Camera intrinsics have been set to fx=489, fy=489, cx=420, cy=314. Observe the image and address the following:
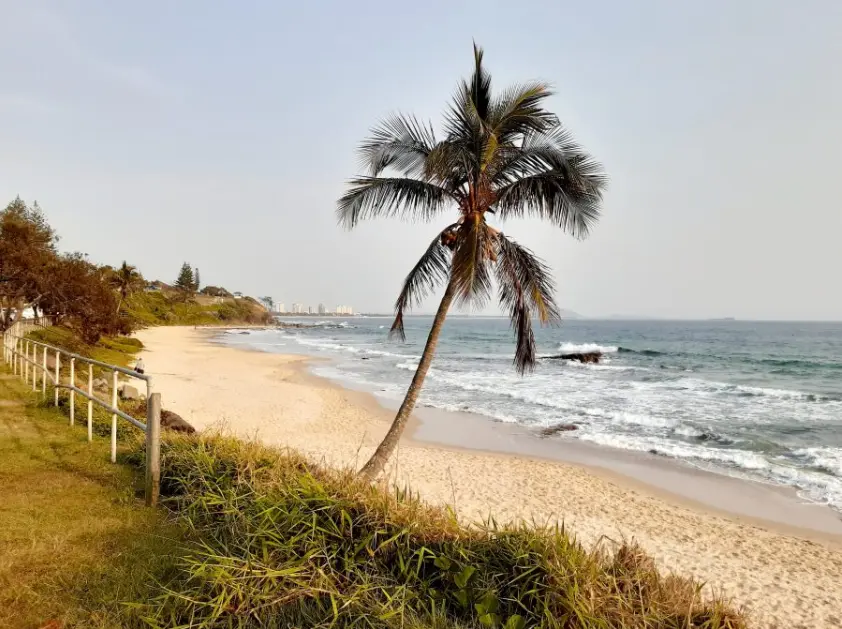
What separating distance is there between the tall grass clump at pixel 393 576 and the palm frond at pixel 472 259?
346cm

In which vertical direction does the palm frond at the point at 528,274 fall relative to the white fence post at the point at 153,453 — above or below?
above

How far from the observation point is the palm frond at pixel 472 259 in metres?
6.87

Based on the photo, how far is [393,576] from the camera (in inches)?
136

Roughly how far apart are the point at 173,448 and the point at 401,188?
16.8 ft

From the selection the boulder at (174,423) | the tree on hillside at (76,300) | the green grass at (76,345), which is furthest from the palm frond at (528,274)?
the tree on hillside at (76,300)

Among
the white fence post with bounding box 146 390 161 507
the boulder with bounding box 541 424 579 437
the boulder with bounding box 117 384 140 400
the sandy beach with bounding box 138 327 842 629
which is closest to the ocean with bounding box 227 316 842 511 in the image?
the boulder with bounding box 541 424 579 437

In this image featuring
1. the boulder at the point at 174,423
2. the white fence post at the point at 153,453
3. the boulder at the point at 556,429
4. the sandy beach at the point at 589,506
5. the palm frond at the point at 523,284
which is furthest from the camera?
the boulder at the point at 556,429

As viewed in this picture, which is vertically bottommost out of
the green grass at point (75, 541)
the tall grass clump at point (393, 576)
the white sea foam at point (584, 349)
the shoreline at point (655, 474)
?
the shoreline at point (655, 474)

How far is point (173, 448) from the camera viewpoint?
562 centimetres

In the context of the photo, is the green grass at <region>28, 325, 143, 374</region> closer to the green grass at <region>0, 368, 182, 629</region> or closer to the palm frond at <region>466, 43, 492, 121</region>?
the green grass at <region>0, 368, 182, 629</region>

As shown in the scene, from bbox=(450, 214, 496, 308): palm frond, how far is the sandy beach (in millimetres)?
2699

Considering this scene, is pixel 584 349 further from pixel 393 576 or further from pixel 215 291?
pixel 215 291

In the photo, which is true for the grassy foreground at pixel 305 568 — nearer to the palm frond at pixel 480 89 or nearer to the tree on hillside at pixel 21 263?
the palm frond at pixel 480 89

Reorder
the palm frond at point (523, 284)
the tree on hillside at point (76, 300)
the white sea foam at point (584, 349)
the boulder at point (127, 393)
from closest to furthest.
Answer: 1. the palm frond at point (523, 284)
2. the boulder at point (127, 393)
3. the tree on hillside at point (76, 300)
4. the white sea foam at point (584, 349)
